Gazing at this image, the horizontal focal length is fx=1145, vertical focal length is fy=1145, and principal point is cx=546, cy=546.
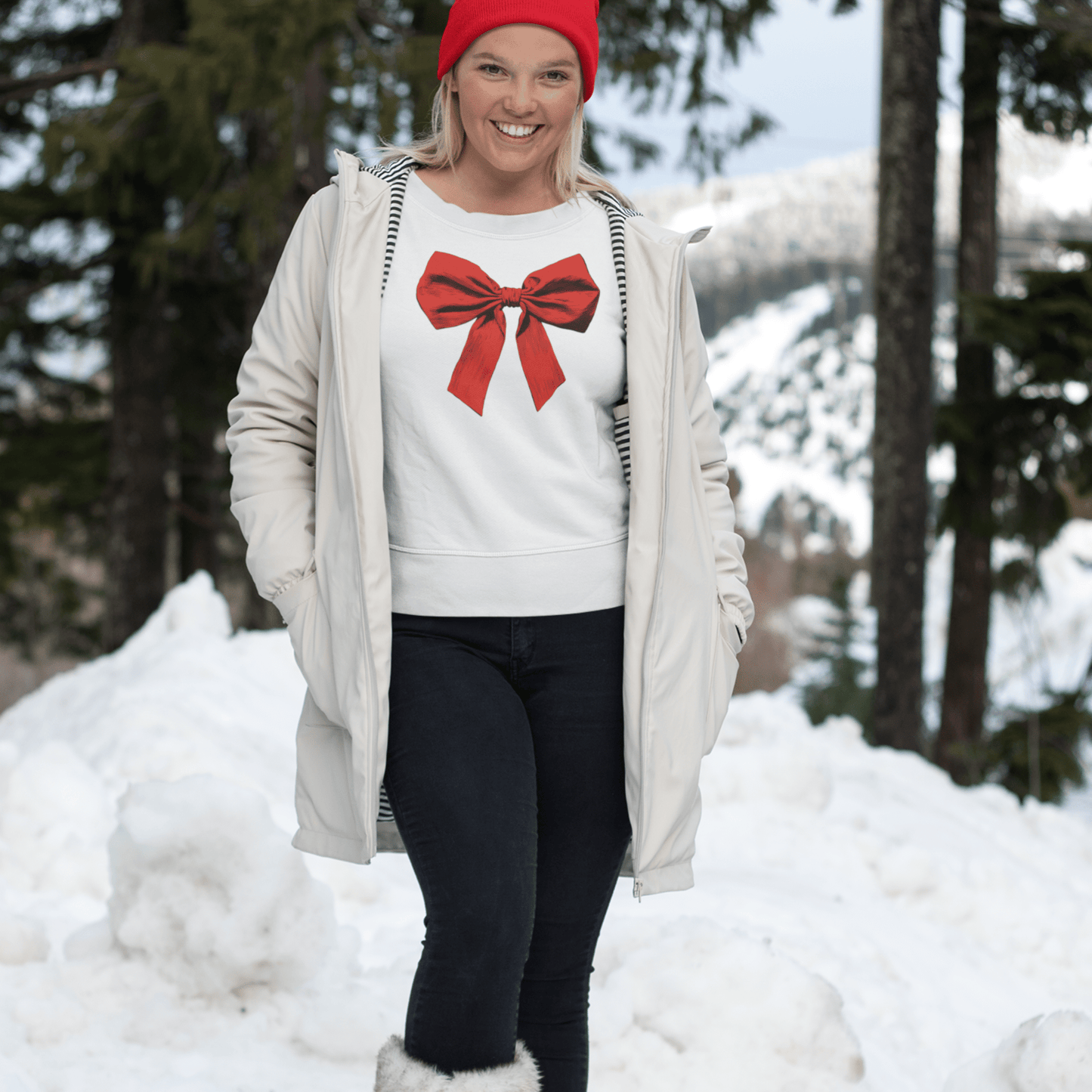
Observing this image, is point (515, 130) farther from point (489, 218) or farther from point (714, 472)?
point (714, 472)

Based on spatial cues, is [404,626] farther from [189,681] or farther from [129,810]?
[189,681]

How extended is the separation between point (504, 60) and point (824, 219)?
197 ft

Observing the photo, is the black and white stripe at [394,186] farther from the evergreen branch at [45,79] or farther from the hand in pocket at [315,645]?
the evergreen branch at [45,79]

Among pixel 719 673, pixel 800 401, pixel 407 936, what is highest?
pixel 719 673

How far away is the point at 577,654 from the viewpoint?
183cm

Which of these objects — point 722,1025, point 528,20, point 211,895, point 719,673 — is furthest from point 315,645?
point 722,1025

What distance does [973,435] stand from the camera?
876 centimetres

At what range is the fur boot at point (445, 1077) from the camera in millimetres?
1660

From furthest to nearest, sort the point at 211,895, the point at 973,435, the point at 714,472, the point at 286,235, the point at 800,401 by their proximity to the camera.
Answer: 1. the point at 800,401
2. the point at 973,435
3. the point at 286,235
4. the point at 211,895
5. the point at 714,472

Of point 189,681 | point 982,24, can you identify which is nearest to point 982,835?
point 189,681

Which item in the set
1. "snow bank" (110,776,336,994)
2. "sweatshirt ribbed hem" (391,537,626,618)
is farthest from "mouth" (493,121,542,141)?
"snow bank" (110,776,336,994)

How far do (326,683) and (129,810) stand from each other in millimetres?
1550

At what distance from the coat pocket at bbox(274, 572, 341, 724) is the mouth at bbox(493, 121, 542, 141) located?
2.59ft

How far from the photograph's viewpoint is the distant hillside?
9.28 m
